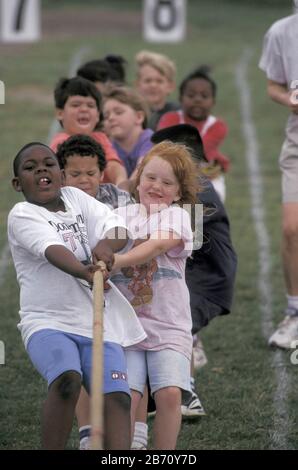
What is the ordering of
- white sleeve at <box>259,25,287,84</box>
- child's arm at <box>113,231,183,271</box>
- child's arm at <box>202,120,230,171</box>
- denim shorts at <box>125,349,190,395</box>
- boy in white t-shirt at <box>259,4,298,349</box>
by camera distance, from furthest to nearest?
child's arm at <box>202,120,230,171</box>, white sleeve at <box>259,25,287,84</box>, boy in white t-shirt at <box>259,4,298,349</box>, denim shorts at <box>125,349,190,395</box>, child's arm at <box>113,231,183,271</box>

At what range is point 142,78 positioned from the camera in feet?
31.8

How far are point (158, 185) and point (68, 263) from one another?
27.9 inches

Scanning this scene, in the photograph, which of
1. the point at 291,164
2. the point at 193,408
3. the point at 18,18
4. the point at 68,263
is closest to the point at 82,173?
the point at 68,263

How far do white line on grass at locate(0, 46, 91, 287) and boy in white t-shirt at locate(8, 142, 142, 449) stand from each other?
467 centimetres

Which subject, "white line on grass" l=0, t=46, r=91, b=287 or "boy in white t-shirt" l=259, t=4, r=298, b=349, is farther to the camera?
"white line on grass" l=0, t=46, r=91, b=287

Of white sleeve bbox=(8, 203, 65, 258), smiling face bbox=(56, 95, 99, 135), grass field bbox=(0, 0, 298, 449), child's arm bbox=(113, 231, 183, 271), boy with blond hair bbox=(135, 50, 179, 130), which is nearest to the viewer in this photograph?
white sleeve bbox=(8, 203, 65, 258)

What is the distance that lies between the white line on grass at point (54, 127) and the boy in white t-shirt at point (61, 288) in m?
4.67

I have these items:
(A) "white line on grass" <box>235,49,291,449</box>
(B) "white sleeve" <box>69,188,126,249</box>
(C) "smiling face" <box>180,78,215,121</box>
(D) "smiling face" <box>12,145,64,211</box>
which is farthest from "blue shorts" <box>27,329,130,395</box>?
(C) "smiling face" <box>180,78,215,121</box>

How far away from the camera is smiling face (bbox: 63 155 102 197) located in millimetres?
5781

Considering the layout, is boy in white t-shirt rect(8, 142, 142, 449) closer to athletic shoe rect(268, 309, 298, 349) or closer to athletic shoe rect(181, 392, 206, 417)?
athletic shoe rect(181, 392, 206, 417)

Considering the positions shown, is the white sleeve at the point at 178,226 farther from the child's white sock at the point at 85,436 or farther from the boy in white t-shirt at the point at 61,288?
the child's white sock at the point at 85,436

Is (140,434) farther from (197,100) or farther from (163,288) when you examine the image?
(197,100)

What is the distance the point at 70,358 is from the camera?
4.84 m

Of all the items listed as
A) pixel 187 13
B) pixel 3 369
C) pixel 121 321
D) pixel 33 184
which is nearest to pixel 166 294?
pixel 121 321
